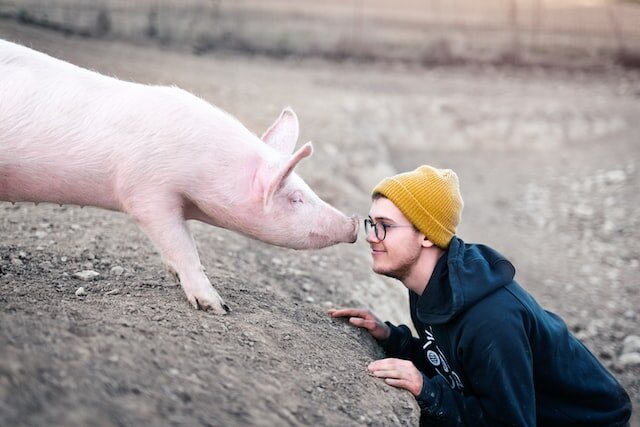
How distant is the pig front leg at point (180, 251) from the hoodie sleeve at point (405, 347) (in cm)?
87

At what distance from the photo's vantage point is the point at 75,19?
9.88 meters

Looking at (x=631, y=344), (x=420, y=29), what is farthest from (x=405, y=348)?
(x=420, y=29)

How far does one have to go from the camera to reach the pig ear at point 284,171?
2740 mm

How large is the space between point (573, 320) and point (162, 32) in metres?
8.27

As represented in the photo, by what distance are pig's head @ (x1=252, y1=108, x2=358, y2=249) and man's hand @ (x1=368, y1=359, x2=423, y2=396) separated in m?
0.63

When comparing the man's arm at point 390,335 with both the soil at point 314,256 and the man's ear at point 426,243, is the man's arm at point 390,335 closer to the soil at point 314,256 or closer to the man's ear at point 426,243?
the soil at point 314,256

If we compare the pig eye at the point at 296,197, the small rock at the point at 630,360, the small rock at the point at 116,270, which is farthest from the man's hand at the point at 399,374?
the small rock at the point at 630,360

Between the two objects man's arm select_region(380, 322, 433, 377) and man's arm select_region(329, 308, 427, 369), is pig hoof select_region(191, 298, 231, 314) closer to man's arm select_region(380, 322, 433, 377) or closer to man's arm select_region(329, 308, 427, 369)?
man's arm select_region(329, 308, 427, 369)

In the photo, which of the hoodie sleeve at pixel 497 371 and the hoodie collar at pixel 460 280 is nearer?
the hoodie sleeve at pixel 497 371

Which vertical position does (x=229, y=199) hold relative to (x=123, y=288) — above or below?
above

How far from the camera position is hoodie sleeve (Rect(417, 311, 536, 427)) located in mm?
2494

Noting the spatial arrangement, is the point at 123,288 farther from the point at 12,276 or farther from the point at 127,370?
the point at 127,370

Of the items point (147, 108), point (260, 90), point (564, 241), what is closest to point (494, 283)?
point (147, 108)

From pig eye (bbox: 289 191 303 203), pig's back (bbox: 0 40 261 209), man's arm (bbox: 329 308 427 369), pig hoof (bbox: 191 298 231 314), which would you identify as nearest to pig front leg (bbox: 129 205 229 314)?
pig hoof (bbox: 191 298 231 314)
